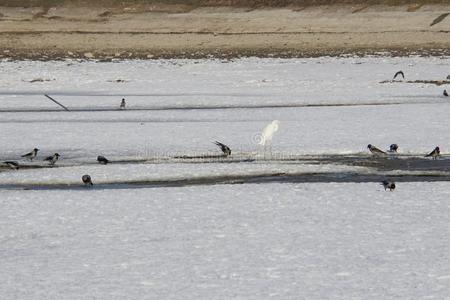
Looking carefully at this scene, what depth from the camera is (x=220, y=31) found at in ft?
181

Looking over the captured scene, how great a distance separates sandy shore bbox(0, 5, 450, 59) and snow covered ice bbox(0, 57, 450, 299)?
62.4 feet

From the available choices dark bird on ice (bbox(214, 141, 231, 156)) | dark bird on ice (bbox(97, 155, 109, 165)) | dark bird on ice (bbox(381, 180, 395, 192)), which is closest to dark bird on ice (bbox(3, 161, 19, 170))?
dark bird on ice (bbox(97, 155, 109, 165))

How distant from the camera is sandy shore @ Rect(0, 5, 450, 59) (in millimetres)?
44719

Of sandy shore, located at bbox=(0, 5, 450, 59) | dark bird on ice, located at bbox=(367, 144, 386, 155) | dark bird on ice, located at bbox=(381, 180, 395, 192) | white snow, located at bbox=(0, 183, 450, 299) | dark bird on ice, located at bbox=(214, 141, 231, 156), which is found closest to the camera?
white snow, located at bbox=(0, 183, 450, 299)

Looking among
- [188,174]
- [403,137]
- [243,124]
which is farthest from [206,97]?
[188,174]

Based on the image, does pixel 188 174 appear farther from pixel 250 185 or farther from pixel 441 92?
pixel 441 92

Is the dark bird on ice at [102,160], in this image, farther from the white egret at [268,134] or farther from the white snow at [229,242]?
the white egret at [268,134]

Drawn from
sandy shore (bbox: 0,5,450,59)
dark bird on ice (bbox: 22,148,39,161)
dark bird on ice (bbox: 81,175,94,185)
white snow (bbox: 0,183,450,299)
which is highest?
sandy shore (bbox: 0,5,450,59)

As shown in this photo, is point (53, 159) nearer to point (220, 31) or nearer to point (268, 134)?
point (268, 134)

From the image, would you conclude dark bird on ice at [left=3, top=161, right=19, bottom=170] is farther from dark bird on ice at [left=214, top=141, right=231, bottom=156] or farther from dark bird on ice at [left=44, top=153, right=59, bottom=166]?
dark bird on ice at [left=214, top=141, right=231, bottom=156]

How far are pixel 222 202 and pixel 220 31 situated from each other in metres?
42.7

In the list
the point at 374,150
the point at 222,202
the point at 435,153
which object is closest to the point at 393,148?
the point at 374,150

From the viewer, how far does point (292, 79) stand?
3072 cm

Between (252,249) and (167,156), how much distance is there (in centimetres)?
634
